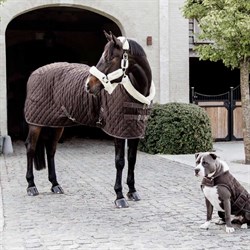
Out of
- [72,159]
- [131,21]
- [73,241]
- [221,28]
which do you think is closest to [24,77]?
[131,21]

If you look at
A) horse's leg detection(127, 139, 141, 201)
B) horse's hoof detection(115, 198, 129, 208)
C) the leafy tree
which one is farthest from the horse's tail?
the leafy tree

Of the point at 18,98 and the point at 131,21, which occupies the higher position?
the point at 131,21

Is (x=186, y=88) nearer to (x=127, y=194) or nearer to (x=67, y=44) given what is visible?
(x=67, y=44)

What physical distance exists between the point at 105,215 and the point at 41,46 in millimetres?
14493

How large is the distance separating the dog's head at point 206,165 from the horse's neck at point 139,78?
1.61 m

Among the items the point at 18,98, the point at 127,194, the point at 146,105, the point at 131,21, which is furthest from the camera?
the point at 18,98

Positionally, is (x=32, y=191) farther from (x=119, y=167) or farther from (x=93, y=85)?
(x=93, y=85)

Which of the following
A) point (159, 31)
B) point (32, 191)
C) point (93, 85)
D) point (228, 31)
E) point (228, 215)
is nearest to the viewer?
point (228, 215)

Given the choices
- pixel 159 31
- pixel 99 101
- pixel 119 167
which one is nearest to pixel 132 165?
pixel 119 167

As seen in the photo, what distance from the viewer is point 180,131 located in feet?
41.7

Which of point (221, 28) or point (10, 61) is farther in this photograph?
point (10, 61)

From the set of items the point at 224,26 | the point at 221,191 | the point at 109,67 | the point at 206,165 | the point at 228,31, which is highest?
the point at 224,26

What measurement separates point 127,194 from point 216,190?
216cm

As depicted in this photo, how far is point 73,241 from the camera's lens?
530 centimetres
